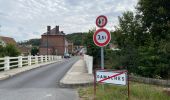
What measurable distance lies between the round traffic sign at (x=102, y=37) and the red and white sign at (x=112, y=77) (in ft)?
4.71

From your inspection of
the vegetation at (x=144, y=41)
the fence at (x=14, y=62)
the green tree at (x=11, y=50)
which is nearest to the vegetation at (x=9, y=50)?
the green tree at (x=11, y=50)

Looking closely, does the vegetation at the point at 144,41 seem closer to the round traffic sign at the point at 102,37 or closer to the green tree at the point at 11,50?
the green tree at the point at 11,50

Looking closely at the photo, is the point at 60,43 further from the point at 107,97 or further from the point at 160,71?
the point at 107,97

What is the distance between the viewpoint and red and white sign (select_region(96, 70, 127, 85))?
956 cm

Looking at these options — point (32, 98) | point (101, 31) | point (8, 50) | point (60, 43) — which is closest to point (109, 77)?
point (101, 31)

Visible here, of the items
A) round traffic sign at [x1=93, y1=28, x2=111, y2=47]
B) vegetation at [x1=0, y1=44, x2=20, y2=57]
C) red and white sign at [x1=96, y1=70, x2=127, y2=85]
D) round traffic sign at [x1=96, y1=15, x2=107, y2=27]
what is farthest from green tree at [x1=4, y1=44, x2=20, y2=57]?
red and white sign at [x1=96, y1=70, x2=127, y2=85]

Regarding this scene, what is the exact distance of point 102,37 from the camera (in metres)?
11.5

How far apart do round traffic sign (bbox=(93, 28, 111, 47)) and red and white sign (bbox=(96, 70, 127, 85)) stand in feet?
4.71

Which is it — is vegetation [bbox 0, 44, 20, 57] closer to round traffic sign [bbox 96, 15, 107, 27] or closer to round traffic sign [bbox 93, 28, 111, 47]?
round traffic sign [bbox 96, 15, 107, 27]

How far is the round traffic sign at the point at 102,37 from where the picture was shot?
448 inches

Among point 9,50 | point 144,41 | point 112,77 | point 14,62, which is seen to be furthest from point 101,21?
point 9,50

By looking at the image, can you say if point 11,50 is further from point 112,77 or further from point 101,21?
point 112,77

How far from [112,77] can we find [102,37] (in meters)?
2.05

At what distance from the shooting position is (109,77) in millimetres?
10039
